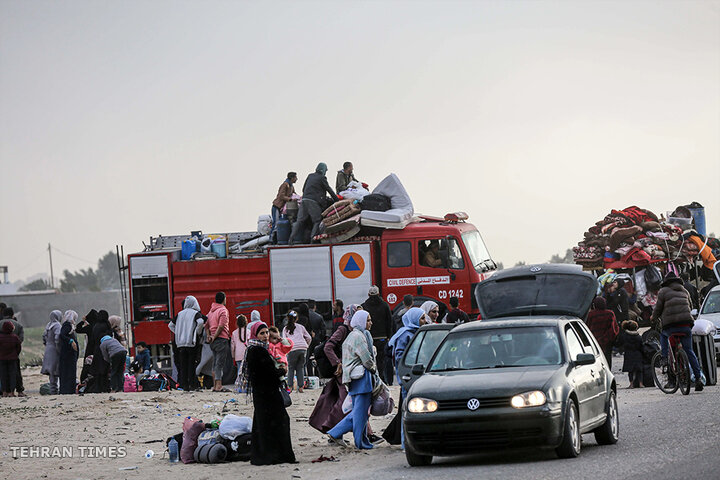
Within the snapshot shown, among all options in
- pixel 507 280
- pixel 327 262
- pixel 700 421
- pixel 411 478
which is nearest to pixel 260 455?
pixel 411 478

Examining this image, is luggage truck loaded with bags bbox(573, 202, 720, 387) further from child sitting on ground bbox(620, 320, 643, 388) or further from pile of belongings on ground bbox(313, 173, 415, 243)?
child sitting on ground bbox(620, 320, 643, 388)

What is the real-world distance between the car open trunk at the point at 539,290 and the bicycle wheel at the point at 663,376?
1476mm

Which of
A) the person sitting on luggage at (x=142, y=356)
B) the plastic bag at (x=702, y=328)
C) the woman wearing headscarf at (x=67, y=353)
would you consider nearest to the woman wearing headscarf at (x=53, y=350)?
the woman wearing headscarf at (x=67, y=353)

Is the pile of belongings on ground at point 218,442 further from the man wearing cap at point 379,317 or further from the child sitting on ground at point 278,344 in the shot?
the man wearing cap at point 379,317

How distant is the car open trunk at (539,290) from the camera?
1967cm

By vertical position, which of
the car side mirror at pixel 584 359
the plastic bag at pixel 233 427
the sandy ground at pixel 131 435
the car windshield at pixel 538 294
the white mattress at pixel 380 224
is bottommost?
the sandy ground at pixel 131 435

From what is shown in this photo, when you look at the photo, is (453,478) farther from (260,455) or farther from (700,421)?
(700,421)

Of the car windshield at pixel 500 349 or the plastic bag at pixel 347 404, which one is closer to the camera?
the car windshield at pixel 500 349

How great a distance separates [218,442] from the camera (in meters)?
13.9

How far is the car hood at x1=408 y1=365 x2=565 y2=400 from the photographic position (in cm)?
1109

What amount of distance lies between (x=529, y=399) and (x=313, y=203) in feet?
51.2

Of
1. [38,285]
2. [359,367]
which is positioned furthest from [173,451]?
[38,285]

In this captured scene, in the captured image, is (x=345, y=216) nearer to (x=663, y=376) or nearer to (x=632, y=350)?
(x=632, y=350)

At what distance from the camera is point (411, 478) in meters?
10.8
